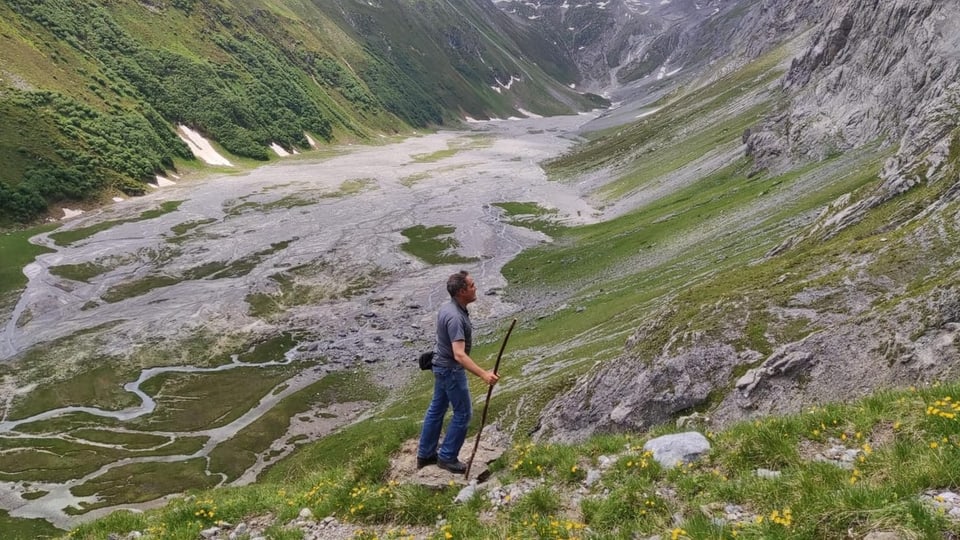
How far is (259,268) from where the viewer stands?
3044 inches

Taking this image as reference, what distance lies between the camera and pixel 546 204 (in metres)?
114

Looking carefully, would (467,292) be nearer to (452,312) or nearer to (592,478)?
(452,312)

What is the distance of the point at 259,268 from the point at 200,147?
93.6 m

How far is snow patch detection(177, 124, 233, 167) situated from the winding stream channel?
16683 mm

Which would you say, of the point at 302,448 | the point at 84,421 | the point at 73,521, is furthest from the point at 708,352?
the point at 84,421

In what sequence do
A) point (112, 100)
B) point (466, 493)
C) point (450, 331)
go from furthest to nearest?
point (112, 100), point (450, 331), point (466, 493)

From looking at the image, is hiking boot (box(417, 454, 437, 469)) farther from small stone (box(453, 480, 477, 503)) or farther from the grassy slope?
small stone (box(453, 480, 477, 503))

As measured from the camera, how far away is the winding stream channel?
52.7 metres

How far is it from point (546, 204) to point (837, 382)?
9624 cm

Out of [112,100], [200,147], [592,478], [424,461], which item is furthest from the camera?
[200,147]

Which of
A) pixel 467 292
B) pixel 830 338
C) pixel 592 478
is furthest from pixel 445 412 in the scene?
pixel 830 338

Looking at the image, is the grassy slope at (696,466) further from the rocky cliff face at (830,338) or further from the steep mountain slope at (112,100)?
the steep mountain slope at (112,100)

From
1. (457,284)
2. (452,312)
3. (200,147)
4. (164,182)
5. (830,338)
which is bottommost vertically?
(830,338)

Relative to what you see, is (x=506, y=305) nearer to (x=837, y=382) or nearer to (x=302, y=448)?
(x=302, y=448)
